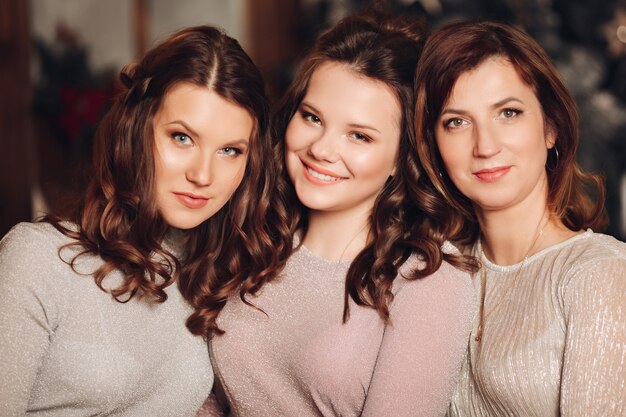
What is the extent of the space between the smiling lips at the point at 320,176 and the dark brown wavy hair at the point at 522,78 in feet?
0.79

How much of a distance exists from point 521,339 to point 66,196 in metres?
1.23

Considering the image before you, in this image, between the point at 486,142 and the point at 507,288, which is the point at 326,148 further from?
the point at 507,288

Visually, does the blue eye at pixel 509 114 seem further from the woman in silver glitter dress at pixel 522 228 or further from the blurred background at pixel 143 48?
the blurred background at pixel 143 48

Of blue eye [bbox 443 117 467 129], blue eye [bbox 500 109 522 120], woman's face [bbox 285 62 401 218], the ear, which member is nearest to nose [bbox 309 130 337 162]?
woman's face [bbox 285 62 401 218]

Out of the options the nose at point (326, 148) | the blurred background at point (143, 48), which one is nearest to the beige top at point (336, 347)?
the nose at point (326, 148)

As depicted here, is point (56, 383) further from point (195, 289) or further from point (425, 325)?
point (425, 325)

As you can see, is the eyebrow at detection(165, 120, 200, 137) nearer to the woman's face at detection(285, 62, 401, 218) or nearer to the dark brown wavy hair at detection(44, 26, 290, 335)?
the dark brown wavy hair at detection(44, 26, 290, 335)

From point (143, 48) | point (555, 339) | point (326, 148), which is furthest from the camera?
point (143, 48)

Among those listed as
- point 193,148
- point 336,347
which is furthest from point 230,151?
point 336,347

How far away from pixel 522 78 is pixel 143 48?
3.07 m

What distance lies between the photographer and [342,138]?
1.86 m

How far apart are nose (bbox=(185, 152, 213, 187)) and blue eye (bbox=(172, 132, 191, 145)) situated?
0.15 feet

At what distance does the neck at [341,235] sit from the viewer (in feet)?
6.47

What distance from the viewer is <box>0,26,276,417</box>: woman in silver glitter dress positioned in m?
1.63
